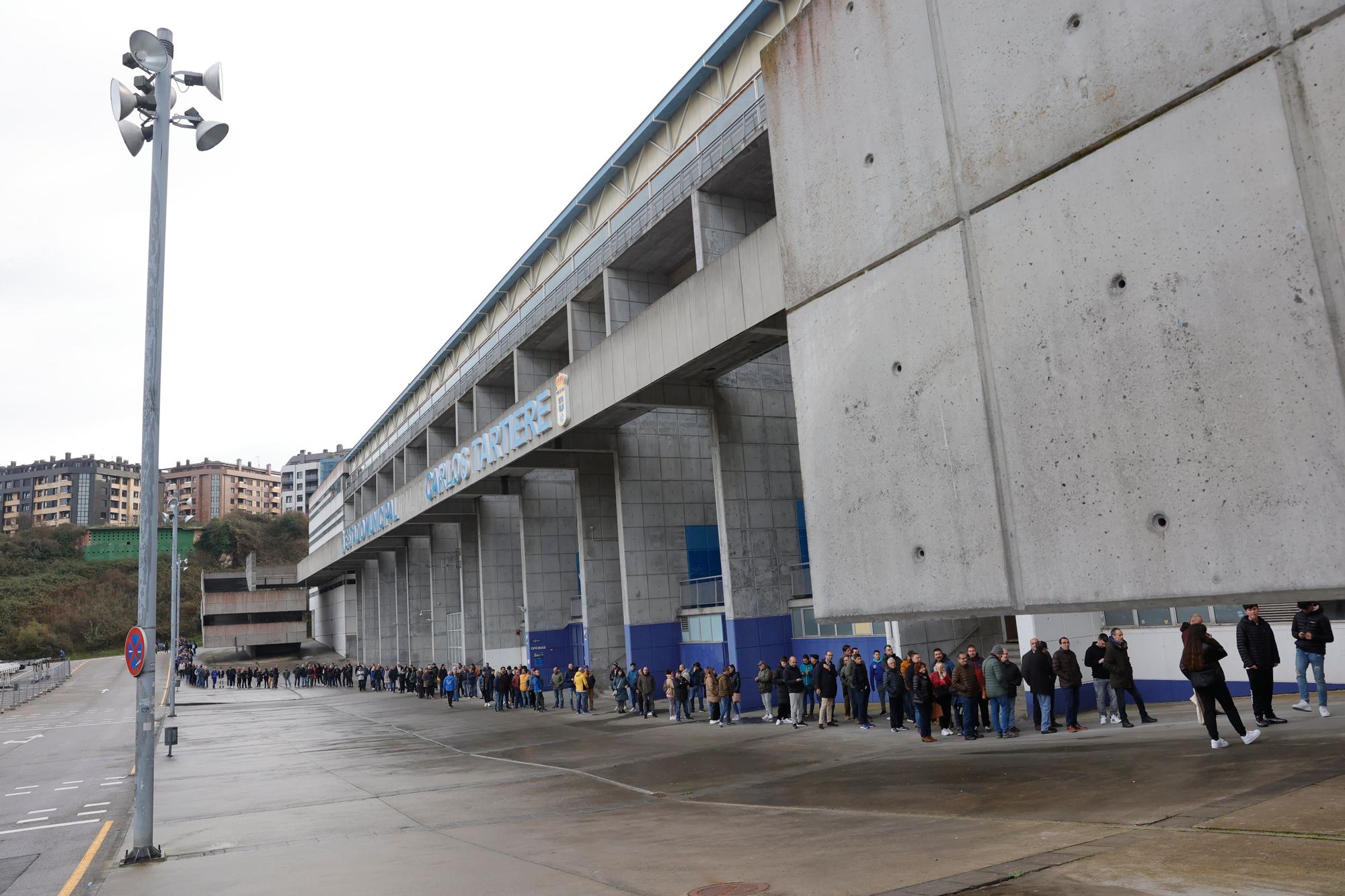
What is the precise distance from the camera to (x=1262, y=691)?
10.9m

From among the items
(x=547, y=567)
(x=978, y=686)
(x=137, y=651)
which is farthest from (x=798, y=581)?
(x=137, y=651)

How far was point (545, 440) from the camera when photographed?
1059 inches

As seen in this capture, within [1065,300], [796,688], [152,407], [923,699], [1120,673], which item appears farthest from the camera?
[796,688]

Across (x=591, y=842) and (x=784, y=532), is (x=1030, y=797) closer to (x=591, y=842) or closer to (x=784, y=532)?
(x=591, y=842)

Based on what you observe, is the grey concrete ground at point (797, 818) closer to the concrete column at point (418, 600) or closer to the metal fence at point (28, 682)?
the concrete column at point (418, 600)

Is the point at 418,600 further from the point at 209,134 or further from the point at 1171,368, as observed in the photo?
the point at 1171,368

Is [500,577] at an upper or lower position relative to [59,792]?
upper

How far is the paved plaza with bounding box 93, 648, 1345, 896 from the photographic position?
6246mm

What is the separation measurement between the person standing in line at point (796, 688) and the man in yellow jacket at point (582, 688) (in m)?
9.66

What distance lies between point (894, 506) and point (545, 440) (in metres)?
20.9

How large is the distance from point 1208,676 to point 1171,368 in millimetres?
6216

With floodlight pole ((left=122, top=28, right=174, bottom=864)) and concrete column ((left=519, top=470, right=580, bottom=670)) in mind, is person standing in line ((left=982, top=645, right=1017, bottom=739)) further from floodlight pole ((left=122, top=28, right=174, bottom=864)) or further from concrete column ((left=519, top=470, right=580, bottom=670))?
concrete column ((left=519, top=470, right=580, bottom=670))

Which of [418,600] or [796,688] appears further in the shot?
[418,600]

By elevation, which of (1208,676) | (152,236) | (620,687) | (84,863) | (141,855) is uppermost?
(152,236)
